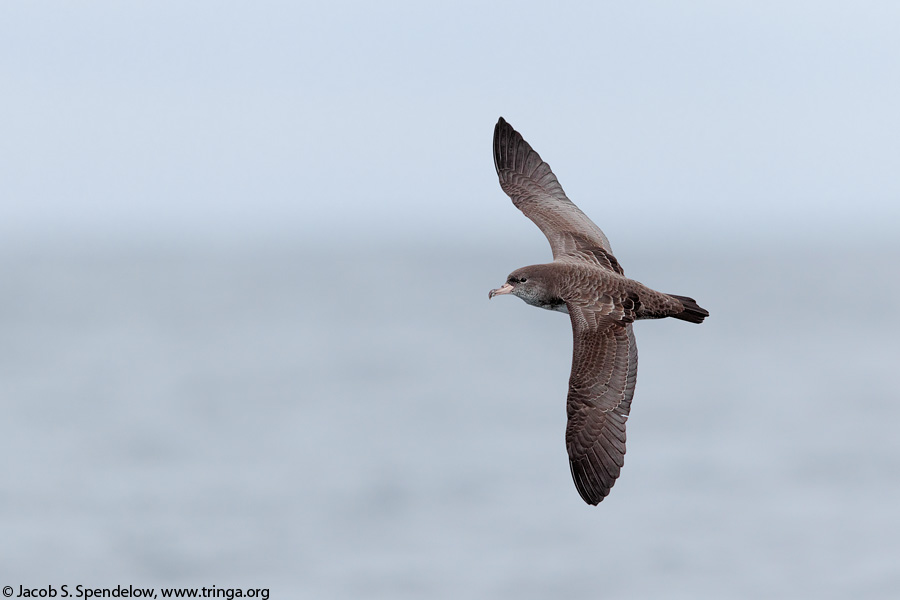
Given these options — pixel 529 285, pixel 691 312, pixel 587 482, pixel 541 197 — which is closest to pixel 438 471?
pixel 541 197

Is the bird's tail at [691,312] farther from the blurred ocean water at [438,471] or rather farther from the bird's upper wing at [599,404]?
the blurred ocean water at [438,471]

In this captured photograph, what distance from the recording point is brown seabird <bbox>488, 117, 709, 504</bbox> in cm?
1571

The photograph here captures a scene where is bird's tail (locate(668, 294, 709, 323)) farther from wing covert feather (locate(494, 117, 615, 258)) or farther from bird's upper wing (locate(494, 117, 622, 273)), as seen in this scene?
wing covert feather (locate(494, 117, 615, 258))

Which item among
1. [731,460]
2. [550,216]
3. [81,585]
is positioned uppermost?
[731,460]

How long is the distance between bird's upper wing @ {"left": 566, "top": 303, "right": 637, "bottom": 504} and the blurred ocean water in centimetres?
3085

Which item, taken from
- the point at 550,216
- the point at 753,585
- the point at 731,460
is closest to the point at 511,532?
the point at 753,585

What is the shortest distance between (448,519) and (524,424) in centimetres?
1690

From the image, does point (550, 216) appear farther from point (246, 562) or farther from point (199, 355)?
point (199, 355)

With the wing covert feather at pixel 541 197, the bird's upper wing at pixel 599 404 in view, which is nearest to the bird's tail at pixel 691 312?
the bird's upper wing at pixel 599 404

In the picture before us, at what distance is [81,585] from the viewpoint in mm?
43594

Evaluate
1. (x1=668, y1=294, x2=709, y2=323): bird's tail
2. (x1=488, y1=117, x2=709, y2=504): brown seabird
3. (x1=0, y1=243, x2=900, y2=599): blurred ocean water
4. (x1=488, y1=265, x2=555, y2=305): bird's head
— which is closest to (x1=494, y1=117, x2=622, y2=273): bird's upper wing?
(x1=488, y1=117, x2=709, y2=504): brown seabird

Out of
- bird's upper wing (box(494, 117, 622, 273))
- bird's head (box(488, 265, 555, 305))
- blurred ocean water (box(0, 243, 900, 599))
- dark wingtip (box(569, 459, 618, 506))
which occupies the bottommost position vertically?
dark wingtip (box(569, 459, 618, 506))

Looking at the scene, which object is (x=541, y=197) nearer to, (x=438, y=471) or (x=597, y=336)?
(x=597, y=336)

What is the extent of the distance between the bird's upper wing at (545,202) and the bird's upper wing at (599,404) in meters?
2.17
